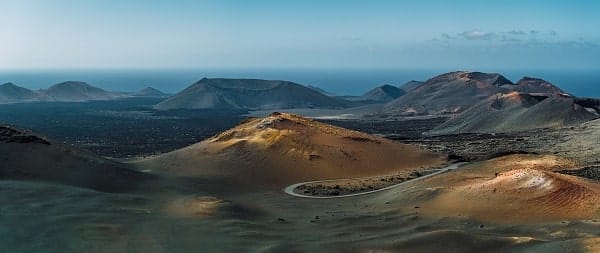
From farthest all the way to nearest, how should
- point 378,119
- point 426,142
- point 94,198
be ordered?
point 378,119, point 426,142, point 94,198

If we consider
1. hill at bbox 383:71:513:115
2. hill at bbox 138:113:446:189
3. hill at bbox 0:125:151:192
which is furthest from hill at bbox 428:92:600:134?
hill at bbox 0:125:151:192

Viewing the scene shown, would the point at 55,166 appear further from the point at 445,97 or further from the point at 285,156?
the point at 445,97

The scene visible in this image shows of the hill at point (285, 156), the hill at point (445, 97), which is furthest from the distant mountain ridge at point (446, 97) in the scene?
the hill at point (285, 156)

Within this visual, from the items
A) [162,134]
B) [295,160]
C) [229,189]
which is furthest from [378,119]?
[229,189]

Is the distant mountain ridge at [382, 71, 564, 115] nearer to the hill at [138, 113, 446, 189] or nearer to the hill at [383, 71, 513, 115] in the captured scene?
the hill at [383, 71, 513, 115]

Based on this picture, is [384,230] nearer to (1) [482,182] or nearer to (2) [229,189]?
(1) [482,182]

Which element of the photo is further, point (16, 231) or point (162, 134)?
point (162, 134)

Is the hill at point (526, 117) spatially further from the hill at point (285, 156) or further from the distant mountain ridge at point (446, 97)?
the hill at point (285, 156)
